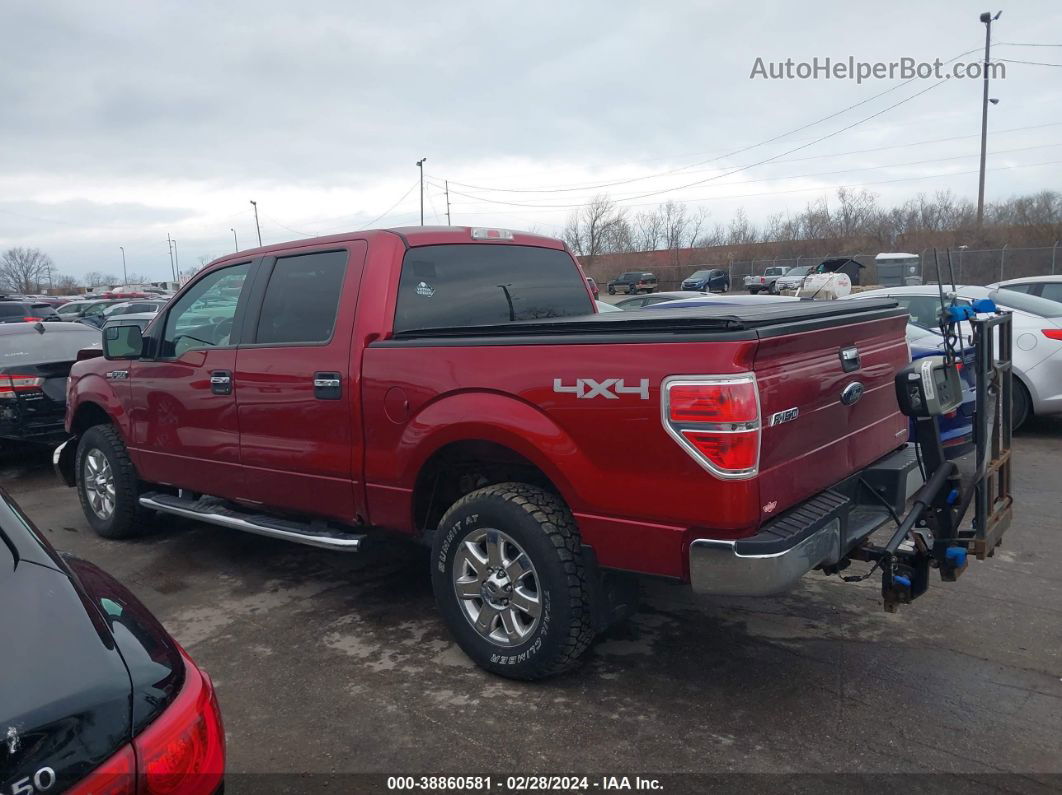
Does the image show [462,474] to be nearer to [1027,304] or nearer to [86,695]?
[86,695]

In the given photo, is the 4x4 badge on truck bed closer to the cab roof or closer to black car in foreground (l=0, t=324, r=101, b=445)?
the cab roof

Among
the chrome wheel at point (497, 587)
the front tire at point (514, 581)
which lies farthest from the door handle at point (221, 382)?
the chrome wheel at point (497, 587)

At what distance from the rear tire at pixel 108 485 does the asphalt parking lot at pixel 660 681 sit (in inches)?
26.7

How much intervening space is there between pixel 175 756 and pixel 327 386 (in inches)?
104

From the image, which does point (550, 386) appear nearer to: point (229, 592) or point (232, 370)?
point (232, 370)

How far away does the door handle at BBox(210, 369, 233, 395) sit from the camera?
15.8ft

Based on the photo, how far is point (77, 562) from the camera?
258 cm

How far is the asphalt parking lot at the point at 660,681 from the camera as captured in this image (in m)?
3.10

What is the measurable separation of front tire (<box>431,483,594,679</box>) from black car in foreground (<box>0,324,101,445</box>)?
18.6 ft

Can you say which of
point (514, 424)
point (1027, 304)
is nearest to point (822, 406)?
point (514, 424)

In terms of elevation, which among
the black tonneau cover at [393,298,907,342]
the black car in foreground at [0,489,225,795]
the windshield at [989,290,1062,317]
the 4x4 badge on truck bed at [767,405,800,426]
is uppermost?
the black tonneau cover at [393,298,907,342]

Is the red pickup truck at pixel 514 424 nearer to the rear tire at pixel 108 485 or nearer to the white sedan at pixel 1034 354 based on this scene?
the rear tire at pixel 108 485

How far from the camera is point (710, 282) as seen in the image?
40875mm

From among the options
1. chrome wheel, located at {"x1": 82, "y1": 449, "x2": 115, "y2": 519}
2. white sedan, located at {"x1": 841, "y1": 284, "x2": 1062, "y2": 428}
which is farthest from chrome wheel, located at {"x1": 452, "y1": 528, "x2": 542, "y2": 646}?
white sedan, located at {"x1": 841, "y1": 284, "x2": 1062, "y2": 428}
